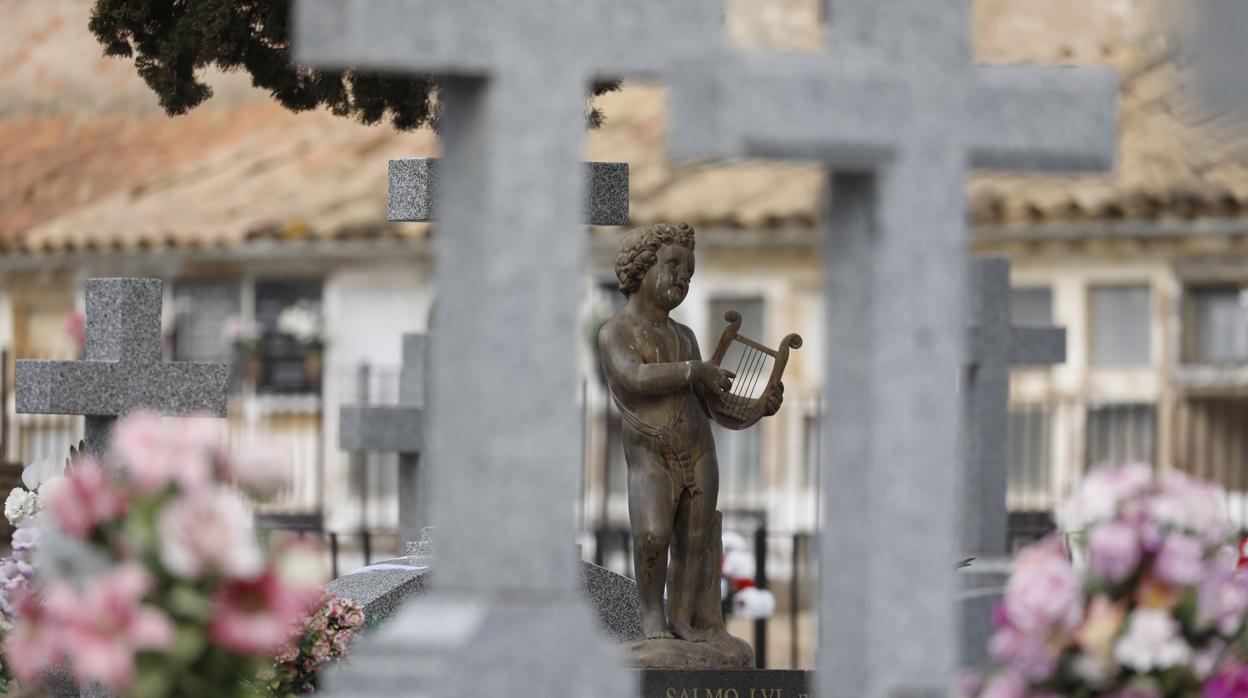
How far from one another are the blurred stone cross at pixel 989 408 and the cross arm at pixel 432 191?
12.1 feet

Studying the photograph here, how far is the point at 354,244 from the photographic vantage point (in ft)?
75.5

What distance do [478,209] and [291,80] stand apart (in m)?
4.80

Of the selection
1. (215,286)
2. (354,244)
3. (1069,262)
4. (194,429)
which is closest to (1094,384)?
(1069,262)

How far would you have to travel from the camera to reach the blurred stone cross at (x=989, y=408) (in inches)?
→ 475

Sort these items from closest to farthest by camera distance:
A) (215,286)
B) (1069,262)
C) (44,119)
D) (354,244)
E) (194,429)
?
1. (194,429)
2. (1069,262)
3. (354,244)
4. (215,286)
5. (44,119)

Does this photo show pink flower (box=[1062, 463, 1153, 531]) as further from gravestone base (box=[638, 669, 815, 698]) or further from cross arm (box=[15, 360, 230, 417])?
cross arm (box=[15, 360, 230, 417])

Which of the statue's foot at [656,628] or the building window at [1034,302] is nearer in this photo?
the statue's foot at [656,628]

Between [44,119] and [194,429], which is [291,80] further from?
[44,119]

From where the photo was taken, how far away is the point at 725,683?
25.9 feet

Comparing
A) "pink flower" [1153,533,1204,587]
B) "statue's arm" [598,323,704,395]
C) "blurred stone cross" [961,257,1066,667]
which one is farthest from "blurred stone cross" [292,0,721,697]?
"blurred stone cross" [961,257,1066,667]

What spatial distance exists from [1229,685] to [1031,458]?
1628 cm

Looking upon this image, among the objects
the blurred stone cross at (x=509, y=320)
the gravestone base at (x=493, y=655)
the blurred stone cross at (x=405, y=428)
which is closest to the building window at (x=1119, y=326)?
the blurred stone cross at (x=405, y=428)

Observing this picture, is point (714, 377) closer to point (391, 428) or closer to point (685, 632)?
point (685, 632)

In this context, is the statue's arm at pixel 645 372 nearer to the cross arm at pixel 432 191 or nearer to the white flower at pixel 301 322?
the cross arm at pixel 432 191
